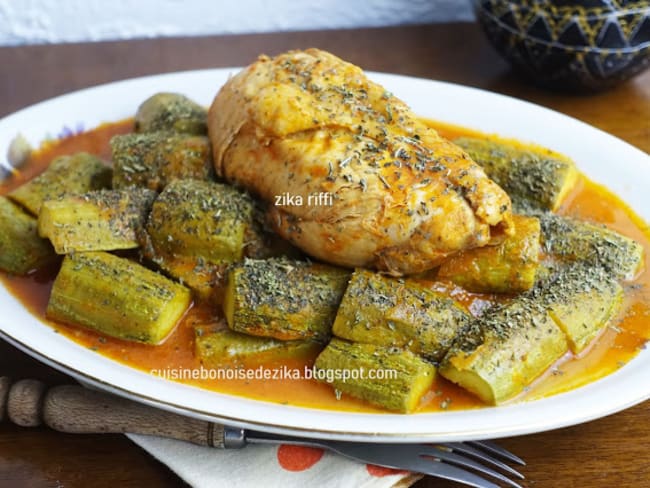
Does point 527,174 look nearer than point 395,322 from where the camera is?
No

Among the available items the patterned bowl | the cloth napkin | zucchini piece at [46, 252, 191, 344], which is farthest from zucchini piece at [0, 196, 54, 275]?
the patterned bowl

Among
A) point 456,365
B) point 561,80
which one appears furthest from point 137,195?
point 561,80

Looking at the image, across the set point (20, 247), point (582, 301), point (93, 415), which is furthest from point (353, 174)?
point (20, 247)

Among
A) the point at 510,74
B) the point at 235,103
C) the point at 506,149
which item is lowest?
the point at 510,74

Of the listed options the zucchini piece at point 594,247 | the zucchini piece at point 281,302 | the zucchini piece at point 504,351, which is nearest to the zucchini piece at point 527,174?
the zucchini piece at point 594,247

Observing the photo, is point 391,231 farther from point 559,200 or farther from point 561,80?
point 561,80

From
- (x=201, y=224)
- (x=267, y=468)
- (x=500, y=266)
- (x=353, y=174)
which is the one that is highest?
(x=353, y=174)

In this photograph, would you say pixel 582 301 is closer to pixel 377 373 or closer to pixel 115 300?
pixel 377 373
